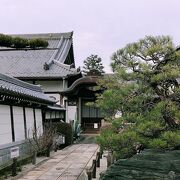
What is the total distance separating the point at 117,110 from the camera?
328 inches

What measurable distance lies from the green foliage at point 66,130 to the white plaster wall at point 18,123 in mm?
6882

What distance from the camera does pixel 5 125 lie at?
12969 millimetres

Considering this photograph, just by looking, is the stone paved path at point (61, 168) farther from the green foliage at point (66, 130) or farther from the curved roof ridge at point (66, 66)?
the curved roof ridge at point (66, 66)

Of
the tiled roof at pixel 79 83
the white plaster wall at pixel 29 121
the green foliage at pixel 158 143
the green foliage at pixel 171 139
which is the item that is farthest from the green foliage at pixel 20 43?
the tiled roof at pixel 79 83

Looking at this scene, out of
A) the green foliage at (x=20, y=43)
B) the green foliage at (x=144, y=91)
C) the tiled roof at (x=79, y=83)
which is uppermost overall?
the green foliage at (x=20, y=43)

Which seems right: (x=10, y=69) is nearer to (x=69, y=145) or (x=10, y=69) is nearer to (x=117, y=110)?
(x=69, y=145)

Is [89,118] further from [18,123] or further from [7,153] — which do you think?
[7,153]

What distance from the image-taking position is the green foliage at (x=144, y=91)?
25.1 feet

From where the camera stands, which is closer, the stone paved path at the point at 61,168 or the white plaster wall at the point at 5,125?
the stone paved path at the point at 61,168

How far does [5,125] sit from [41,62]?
19665 millimetres

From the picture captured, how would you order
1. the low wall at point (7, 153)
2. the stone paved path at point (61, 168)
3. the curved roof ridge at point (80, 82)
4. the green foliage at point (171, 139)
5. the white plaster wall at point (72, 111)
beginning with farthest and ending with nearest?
1. the white plaster wall at point (72, 111)
2. the curved roof ridge at point (80, 82)
3. the low wall at point (7, 153)
4. the stone paved path at point (61, 168)
5. the green foliage at point (171, 139)

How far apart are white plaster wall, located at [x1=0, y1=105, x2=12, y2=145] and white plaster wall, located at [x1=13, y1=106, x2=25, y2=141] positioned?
2.62 ft

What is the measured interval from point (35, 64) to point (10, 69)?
2175mm

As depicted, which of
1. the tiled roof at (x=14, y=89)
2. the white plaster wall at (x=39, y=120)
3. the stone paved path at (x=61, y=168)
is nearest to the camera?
the stone paved path at (x=61, y=168)
